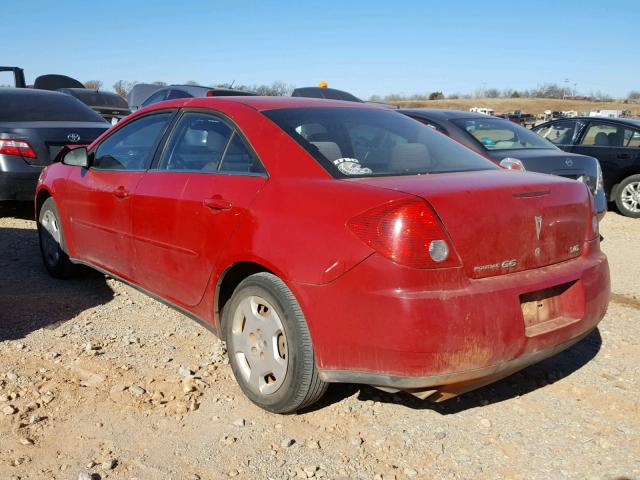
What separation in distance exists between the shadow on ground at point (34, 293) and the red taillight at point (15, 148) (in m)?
1.11

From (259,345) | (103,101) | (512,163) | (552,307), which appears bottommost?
(259,345)

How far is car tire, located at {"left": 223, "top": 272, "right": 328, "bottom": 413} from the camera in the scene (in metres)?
2.78

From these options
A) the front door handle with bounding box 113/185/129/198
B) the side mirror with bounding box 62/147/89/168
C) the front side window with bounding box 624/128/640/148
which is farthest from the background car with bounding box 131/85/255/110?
the front side window with bounding box 624/128/640/148

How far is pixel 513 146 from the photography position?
694cm

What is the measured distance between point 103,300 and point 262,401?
7.32 ft

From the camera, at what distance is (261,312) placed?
305 cm

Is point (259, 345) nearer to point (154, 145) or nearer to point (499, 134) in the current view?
point (154, 145)

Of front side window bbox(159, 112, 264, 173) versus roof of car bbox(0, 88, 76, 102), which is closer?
front side window bbox(159, 112, 264, 173)

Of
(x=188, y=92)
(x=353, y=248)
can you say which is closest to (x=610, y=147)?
(x=188, y=92)

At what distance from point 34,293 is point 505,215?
377 centimetres

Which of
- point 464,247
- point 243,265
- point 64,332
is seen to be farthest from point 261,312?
point 64,332

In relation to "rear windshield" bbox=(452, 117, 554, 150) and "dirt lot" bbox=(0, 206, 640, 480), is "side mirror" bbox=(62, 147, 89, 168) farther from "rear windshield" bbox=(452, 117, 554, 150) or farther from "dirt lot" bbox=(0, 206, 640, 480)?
"rear windshield" bbox=(452, 117, 554, 150)

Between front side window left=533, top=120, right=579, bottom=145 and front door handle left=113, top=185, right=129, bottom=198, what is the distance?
8.12 metres

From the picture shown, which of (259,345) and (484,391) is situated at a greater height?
(259,345)
